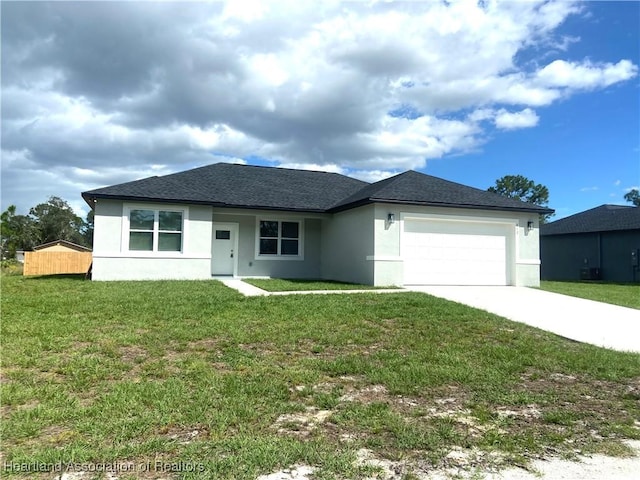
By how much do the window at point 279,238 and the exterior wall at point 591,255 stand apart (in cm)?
1733

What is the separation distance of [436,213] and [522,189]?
56505 mm

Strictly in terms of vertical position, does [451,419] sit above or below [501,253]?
below

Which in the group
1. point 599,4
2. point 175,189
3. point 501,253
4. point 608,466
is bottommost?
point 608,466

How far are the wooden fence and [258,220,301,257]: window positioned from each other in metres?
12.4

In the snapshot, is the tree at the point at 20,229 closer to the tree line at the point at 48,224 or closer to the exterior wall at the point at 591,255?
the tree line at the point at 48,224

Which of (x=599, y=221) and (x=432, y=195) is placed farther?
(x=599, y=221)

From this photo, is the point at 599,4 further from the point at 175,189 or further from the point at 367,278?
the point at 175,189

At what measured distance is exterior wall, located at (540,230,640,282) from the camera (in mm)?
24156

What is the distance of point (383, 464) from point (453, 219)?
1269cm

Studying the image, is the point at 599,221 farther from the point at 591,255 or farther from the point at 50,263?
the point at 50,263

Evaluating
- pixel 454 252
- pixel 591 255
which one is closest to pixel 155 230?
pixel 454 252

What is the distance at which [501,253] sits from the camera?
51.3ft

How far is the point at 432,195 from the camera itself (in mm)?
14969

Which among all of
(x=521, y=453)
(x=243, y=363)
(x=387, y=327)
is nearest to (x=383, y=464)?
(x=521, y=453)
